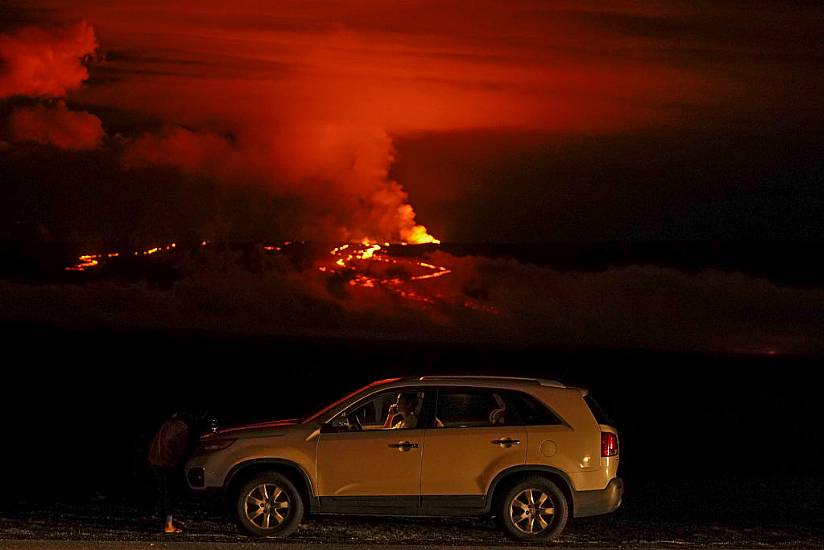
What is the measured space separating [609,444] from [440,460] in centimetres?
162

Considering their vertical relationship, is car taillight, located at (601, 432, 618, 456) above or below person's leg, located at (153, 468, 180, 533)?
above

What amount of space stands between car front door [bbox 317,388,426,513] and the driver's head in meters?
0.19

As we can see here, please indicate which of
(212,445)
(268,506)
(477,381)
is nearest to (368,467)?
(268,506)

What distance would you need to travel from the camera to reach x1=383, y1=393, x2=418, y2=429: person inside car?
43.0 feet

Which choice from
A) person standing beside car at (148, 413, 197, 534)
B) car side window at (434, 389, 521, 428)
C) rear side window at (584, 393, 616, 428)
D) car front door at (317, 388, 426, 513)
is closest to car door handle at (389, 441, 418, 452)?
car front door at (317, 388, 426, 513)

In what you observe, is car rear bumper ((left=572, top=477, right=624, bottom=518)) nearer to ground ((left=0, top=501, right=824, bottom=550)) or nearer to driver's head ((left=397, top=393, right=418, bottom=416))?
ground ((left=0, top=501, right=824, bottom=550))

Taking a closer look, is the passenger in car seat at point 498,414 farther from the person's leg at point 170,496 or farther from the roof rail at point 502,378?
the person's leg at point 170,496

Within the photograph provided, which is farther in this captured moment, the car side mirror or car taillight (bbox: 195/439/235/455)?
car taillight (bbox: 195/439/235/455)

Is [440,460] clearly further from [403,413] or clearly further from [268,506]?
[268,506]

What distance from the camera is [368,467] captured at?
12922mm

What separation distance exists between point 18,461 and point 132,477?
5401 millimetres

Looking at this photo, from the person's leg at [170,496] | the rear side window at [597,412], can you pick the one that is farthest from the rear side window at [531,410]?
the person's leg at [170,496]

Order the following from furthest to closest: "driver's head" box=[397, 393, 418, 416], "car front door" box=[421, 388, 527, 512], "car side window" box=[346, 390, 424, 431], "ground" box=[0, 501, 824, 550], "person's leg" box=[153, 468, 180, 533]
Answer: "person's leg" box=[153, 468, 180, 533] < "driver's head" box=[397, 393, 418, 416] < "car side window" box=[346, 390, 424, 431] < "ground" box=[0, 501, 824, 550] < "car front door" box=[421, 388, 527, 512]

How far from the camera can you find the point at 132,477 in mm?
23609
